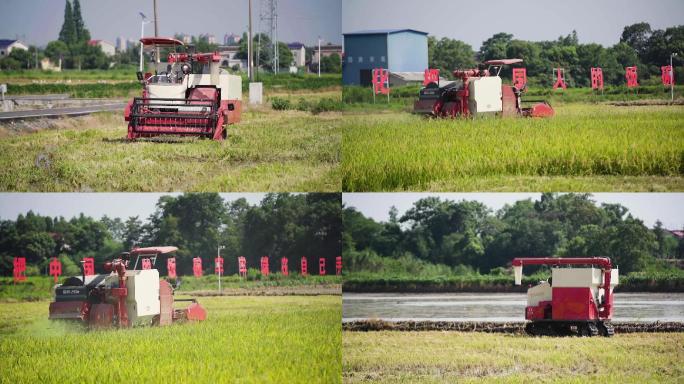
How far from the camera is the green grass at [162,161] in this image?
337 inches

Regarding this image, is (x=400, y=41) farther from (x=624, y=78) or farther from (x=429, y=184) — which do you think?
(x=624, y=78)

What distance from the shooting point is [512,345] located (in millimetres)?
8617

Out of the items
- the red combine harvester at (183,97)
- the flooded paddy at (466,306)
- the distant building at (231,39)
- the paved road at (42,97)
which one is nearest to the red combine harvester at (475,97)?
the flooded paddy at (466,306)

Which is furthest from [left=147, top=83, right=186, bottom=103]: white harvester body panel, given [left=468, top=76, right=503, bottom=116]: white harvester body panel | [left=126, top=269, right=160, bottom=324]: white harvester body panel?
[left=468, top=76, right=503, bottom=116]: white harvester body panel

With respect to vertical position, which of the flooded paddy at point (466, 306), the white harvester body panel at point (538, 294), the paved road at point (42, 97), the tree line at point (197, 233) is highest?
the paved road at point (42, 97)

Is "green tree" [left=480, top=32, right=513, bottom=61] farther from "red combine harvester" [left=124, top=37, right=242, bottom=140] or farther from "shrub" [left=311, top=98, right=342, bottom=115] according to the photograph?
"red combine harvester" [left=124, top=37, right=242, bottom=140]

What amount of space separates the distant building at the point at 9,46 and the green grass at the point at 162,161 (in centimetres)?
62

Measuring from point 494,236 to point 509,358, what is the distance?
106cm

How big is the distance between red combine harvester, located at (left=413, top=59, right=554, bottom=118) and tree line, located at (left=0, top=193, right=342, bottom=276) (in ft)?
3.64

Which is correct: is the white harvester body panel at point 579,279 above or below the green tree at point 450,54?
below

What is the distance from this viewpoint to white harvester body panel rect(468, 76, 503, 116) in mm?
8766

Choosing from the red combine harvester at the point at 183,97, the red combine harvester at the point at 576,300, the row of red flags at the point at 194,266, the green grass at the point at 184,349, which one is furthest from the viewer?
the red combine harvester at the point at 183,97

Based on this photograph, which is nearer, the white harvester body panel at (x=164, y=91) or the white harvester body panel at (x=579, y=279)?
the white harvester body panel at (x=579, y=279)

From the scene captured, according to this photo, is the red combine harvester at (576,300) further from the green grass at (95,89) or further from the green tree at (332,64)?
the green grass at (95,89)
